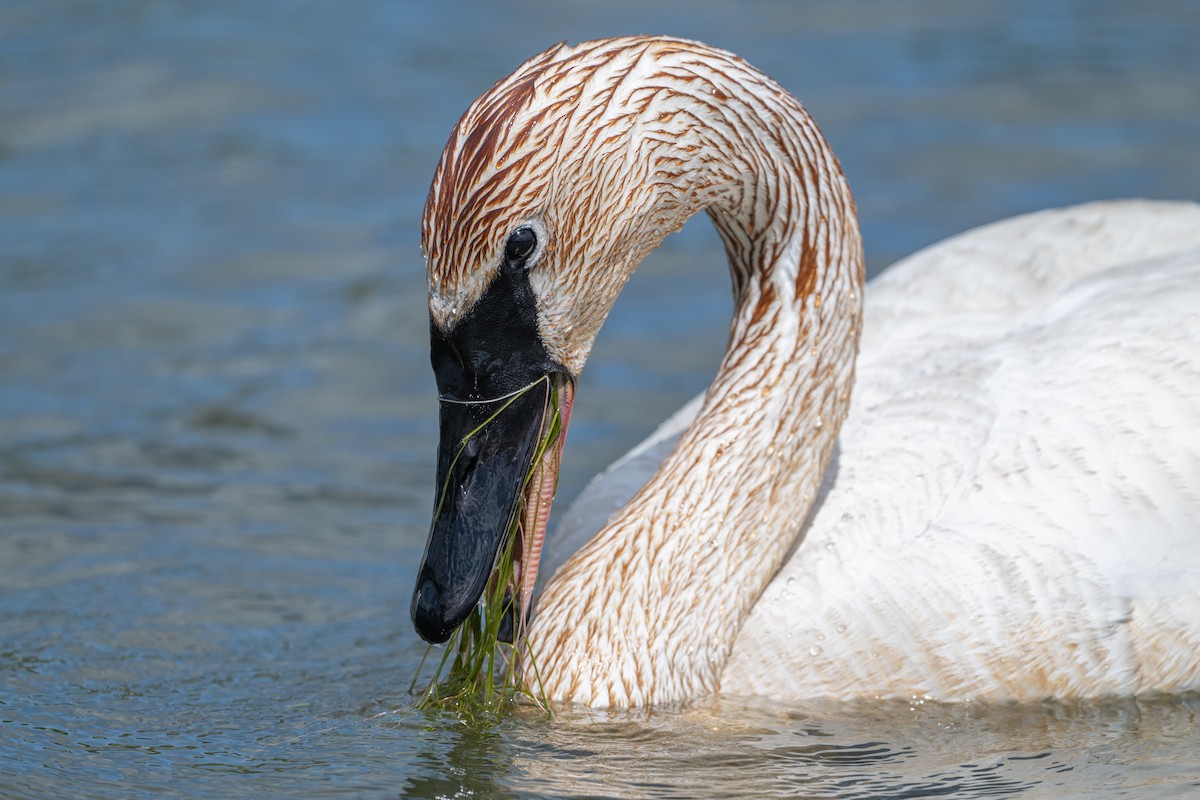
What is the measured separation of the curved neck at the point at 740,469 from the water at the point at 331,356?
0.71 feet

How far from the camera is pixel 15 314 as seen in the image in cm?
1026

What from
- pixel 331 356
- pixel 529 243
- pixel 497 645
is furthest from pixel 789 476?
pixel 331 356

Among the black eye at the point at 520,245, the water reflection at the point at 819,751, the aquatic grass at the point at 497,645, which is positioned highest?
the black eye at the point at 520,245

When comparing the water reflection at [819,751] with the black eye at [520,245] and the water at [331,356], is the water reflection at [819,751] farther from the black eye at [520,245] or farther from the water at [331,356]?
the black eye at [520,245]

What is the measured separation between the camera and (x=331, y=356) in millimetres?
9742

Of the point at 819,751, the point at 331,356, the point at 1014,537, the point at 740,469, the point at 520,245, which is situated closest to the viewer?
the point at 520,245

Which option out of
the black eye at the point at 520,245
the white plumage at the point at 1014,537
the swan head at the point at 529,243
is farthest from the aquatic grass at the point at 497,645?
the white plumage at the point at 1014,537

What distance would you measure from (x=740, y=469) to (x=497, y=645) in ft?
3.17

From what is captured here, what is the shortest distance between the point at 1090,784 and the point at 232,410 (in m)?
5.24

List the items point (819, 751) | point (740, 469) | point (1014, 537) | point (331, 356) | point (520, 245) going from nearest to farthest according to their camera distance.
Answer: point (520, 245) < point (819, 751) < point (1014, 537) < point (740, 469) < point (331, 356)

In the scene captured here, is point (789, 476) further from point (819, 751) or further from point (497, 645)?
point (497, 645)

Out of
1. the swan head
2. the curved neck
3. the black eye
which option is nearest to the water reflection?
the curved neck

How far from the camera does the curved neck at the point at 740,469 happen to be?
5582 millimetres

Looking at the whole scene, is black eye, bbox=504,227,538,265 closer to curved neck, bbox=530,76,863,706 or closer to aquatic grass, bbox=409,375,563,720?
aquatic grass, bbox=409,375,563,720
